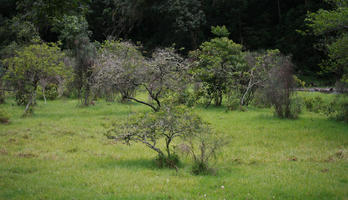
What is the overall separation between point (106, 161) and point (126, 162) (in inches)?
23.2

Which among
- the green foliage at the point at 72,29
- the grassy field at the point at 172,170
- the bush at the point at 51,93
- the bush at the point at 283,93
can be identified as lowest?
the grassy field at the point at 172,170

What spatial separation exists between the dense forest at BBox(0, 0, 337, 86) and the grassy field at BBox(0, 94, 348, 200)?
25.6m

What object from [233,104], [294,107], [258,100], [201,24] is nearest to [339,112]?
[294,107]

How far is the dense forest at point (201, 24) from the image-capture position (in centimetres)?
4125

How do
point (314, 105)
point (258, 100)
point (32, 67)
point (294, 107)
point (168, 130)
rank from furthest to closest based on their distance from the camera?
point (258, 100), point (314, 105), point (32, 67), point (294, 107), point (168, 130)

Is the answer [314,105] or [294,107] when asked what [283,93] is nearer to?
[294,107]

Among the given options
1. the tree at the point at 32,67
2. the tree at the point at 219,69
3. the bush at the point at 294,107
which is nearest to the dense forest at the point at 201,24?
the tree at the point at 219,69

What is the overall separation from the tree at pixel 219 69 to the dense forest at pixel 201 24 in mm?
17486

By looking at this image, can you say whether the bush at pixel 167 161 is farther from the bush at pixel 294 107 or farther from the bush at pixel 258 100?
the bush at pixel 258 100

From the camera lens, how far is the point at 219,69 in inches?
856

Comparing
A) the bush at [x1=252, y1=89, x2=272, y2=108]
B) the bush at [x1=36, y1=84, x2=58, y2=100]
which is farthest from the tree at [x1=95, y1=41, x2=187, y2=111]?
the bush at [x1=36, y1=84, x2=58, y2=100]

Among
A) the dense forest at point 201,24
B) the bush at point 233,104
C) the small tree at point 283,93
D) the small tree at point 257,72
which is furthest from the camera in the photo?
the dense forest at point 201,24

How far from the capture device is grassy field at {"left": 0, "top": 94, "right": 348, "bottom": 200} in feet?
21.8

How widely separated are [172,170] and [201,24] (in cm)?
3943
